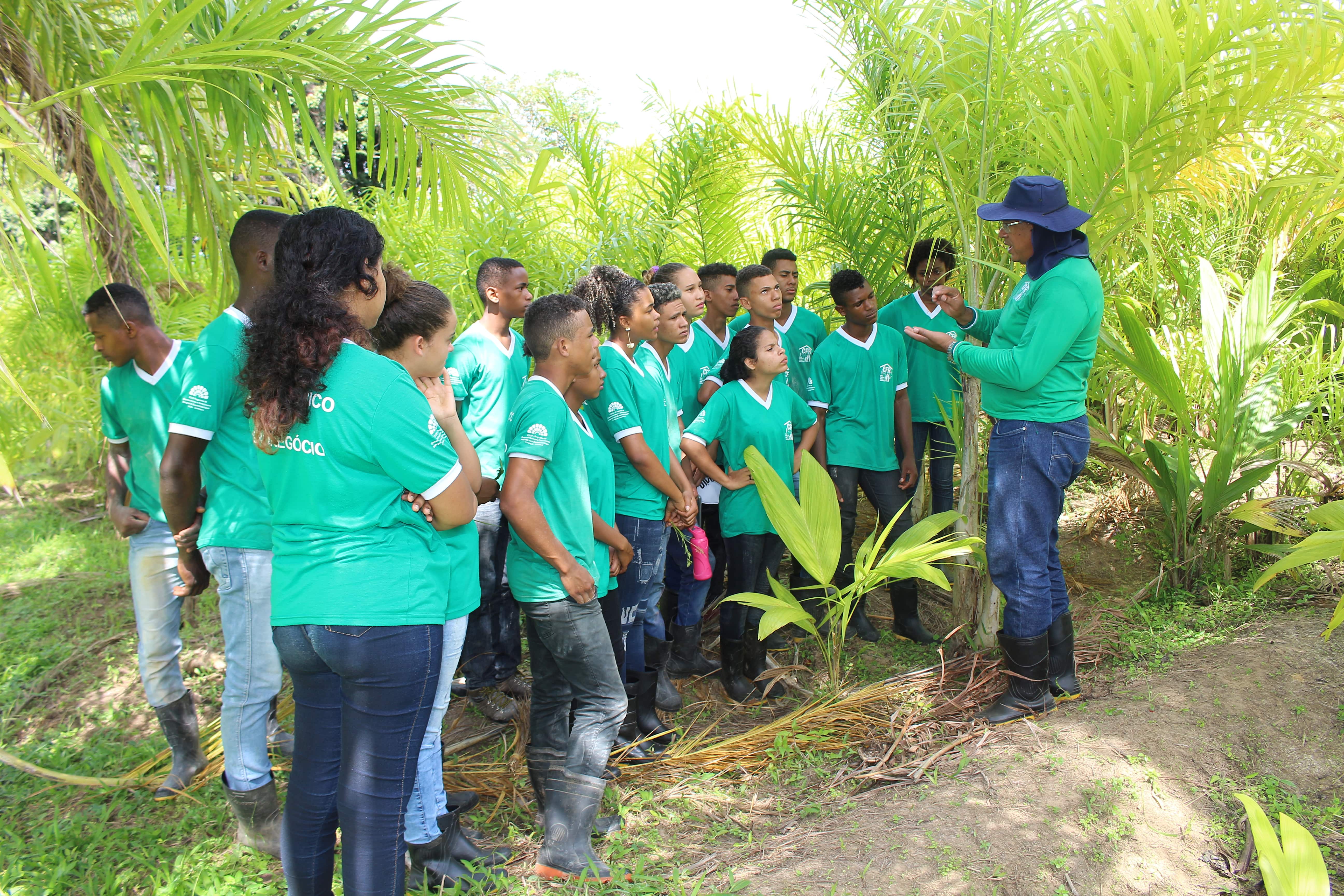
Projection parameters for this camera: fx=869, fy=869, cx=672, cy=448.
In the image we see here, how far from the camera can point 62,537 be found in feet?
24.2

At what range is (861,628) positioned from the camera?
4773mm

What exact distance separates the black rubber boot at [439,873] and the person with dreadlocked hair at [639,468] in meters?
0.95

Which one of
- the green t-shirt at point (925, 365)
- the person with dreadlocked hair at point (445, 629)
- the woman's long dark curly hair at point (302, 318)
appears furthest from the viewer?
the green t-shirt at point (925, 365)

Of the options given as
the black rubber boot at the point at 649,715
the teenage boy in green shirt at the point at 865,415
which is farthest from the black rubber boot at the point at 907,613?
the black rubber boot at the point at 649,715

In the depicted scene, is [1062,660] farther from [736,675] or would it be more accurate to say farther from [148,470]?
[148,470]

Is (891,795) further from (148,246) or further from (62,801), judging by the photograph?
(148,246)

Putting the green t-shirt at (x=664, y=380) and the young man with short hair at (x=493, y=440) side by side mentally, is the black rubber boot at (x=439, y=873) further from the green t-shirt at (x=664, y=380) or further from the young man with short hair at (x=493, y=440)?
the green t-shirt at (x=664, y=380)

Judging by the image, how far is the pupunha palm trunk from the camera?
2906 mm

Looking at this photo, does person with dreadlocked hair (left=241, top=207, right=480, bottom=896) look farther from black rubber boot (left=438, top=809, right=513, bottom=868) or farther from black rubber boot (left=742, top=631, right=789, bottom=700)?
black rubber boot (left=742, top=631, right=789, bottom=700)

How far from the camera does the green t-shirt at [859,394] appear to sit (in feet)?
15.0

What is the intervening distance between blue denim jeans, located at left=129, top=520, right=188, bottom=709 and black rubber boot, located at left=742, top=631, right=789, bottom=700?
2.44 meters

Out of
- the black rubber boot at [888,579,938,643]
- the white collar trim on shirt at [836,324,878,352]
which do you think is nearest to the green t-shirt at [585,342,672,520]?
the white collar trim on shirt at [836,324,878,352]

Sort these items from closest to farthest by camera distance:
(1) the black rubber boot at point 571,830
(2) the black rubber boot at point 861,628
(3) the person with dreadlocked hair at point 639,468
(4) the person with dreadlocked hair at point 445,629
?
(4) the person with dreadlocked hair at point 445,629 → (1) the black rubber boot at point 571,830 → (3) the person with dreadlocked hair at point 639,468 → (2) the black rubber boot at point 861,628

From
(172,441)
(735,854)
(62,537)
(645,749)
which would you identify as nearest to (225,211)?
(172,441)
